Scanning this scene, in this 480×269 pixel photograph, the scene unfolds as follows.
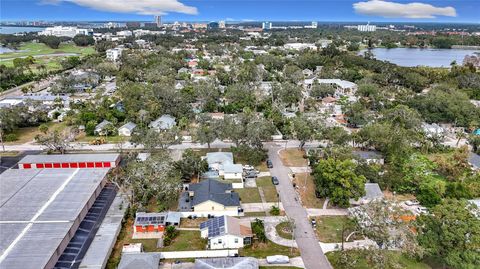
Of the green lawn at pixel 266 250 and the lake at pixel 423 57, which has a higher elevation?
the lake at pixel 423 57

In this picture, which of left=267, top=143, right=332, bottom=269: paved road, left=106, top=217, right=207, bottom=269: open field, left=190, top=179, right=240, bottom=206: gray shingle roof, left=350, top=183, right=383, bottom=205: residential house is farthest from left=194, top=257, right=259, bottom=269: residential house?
left=350, top=183, right=383, bottom=205: residential house

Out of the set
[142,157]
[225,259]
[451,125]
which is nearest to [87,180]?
[142,157]

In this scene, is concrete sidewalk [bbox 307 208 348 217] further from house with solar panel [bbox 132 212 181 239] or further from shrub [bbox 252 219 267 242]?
house with solar panel [bbox 132 212 181 239]

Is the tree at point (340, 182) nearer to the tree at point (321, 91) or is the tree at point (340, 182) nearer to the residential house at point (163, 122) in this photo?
the residential house at point (163, 122)


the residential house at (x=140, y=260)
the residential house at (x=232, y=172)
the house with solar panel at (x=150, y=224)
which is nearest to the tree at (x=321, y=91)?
the residential house at (x=232, y=172)

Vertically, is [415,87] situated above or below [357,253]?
above

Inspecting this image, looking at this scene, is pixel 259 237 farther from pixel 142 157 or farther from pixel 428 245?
pixel 142 157
